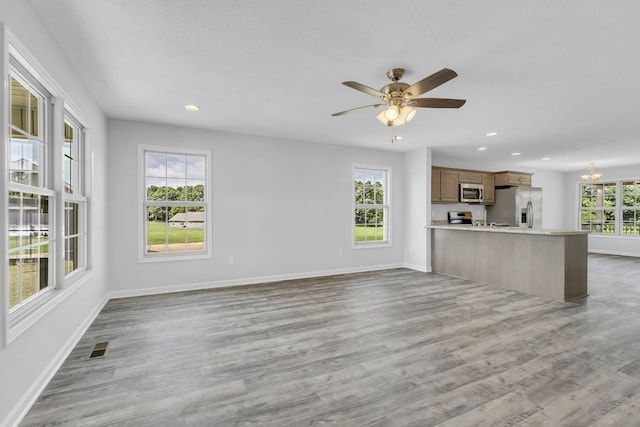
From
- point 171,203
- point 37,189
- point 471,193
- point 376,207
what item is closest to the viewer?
point 37,189

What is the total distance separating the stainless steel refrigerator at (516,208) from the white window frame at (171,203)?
6721 millimetres

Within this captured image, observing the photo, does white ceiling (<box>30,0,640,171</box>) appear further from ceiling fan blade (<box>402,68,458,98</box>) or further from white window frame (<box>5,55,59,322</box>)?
white window frame (<box>5,55,59,322</box>)

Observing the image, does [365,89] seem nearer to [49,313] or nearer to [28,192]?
[28,192]

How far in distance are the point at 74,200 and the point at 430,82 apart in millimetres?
3437

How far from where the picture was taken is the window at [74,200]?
2.98 metres

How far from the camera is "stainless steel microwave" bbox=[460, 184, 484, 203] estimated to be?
7258mm

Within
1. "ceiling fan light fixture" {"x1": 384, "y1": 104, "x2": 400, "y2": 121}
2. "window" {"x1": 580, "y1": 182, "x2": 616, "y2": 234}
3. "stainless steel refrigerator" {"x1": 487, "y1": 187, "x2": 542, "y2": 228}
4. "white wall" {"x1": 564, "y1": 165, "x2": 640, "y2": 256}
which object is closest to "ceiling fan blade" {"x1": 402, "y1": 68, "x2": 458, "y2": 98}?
"ceiling fan light fixture" {"x1": 384, "y1": 104, "x2": 400, "y2": 121}

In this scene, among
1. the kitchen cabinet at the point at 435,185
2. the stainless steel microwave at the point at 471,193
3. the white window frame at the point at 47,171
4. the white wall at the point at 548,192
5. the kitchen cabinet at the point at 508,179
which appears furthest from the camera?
the white wall at the point at 548,192

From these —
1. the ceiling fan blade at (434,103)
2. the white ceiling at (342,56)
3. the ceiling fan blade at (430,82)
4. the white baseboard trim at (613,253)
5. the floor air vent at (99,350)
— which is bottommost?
the floor air vent at (99,350)

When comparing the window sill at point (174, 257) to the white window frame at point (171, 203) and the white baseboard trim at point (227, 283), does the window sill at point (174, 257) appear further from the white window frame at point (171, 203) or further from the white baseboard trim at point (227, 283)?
the white baseboard trim at point (227, 283)

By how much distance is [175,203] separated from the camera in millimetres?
4754

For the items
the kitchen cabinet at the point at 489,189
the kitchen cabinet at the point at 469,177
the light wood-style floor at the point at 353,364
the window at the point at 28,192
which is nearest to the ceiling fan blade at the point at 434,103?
the light wood-style floor at the point at 353,364

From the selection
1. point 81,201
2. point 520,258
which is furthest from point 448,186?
point 81,201

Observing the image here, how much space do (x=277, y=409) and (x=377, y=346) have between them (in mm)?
1198
